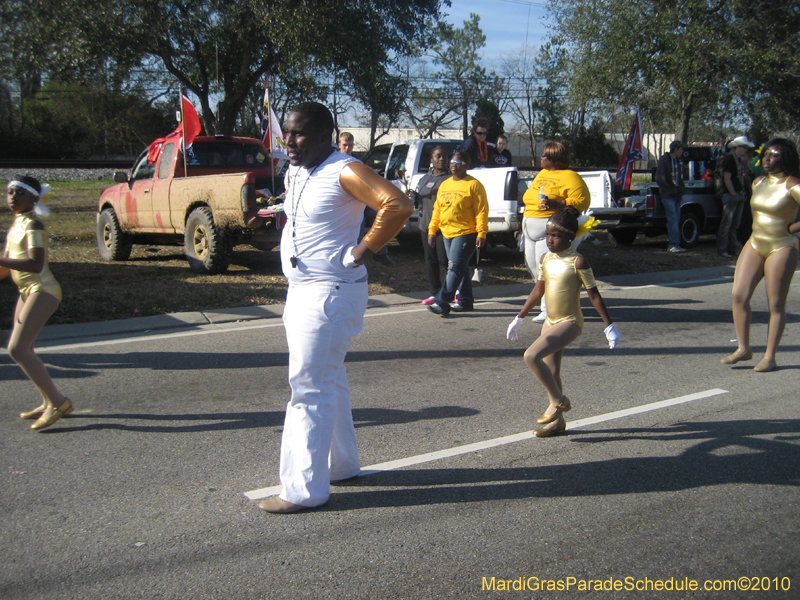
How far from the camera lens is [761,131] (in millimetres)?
25109

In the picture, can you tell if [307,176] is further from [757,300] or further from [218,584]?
[757,300]

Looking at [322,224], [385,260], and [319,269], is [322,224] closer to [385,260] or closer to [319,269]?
[319,269]

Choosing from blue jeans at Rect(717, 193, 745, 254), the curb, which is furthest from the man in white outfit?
blue jeans at Rect(717, 193, 745, 254)

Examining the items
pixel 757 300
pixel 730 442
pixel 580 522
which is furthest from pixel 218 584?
pixel 757 300

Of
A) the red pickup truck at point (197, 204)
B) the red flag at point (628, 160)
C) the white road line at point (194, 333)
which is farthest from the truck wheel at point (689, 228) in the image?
the red pickup truck at point (197, 204)

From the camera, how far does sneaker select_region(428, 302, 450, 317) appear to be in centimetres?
884

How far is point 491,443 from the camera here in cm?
463

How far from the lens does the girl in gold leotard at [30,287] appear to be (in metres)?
4.79

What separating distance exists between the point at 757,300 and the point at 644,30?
1262 cm

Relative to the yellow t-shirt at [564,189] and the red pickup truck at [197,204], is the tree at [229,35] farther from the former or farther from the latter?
the yellow t-shirt at [564,189]

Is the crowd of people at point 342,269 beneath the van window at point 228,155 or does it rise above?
beneath

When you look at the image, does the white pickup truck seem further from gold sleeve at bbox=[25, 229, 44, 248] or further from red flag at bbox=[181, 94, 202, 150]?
gold sleeve at bbox=[25, 229, 44, 248]

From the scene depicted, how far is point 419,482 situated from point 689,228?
13.2 metres

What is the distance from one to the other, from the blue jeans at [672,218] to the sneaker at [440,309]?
7371 mm
